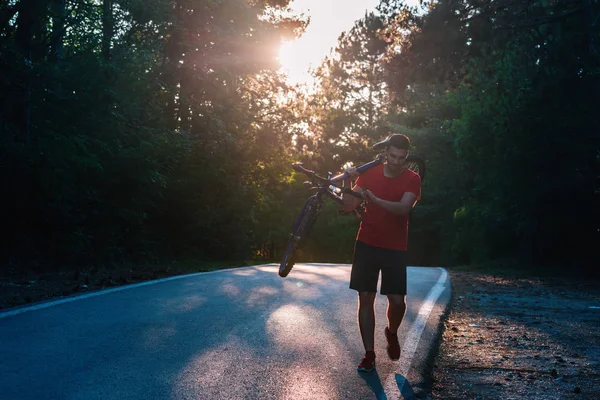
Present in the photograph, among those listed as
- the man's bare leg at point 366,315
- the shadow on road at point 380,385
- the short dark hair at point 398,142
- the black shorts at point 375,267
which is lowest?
the shadow on road at point 380,385

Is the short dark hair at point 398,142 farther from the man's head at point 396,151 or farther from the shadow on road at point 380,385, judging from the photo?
the shadow on road at point 380,385

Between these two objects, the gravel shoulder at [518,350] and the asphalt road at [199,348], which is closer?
the asphalt road at [199,348]

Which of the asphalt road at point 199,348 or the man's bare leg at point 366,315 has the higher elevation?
the man's bare leg at point 366,315

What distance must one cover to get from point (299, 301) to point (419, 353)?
3.74 meters

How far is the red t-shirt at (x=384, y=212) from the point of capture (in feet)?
21.6

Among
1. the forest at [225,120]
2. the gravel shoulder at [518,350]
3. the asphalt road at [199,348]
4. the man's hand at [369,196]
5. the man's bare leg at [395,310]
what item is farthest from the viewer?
the forest at [225,120]

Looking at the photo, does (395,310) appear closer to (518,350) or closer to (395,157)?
(395,157)

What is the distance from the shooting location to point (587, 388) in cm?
620

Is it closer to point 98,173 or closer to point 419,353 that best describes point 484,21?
point 98,173

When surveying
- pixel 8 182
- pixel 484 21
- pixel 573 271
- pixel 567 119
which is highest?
pixel 484 21

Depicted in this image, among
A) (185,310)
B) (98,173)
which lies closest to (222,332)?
(185,310)

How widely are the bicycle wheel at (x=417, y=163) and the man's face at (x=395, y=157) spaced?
1.15ft

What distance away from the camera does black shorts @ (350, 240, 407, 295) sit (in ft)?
21.6

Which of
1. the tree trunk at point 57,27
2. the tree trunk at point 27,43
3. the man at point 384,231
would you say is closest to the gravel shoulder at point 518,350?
A: the man at point 384,231
